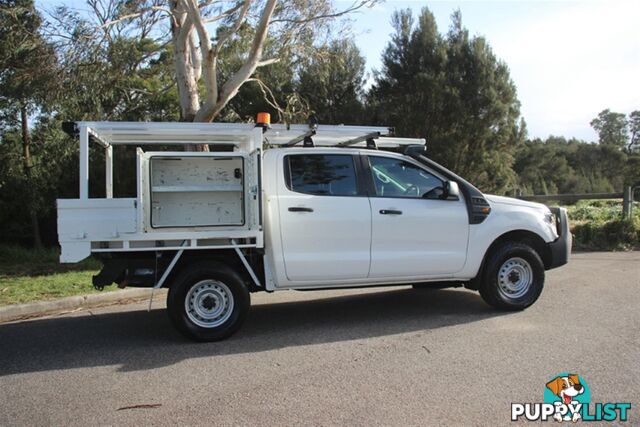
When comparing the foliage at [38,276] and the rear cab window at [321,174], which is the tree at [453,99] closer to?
the foliage at [38,276]

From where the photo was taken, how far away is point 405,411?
3861 mm

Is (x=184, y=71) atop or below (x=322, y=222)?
atop

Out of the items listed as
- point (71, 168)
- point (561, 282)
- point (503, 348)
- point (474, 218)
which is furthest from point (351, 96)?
point (503, 348)

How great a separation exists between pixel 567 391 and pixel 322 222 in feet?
9.24

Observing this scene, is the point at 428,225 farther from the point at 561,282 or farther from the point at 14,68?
the point at 14,68

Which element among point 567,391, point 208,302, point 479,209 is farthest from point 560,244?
point 208,302

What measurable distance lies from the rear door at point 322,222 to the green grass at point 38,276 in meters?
4.08

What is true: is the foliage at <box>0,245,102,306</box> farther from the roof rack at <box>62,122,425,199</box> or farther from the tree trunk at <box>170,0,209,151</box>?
the tree trunk at <box>170,0,209,151</box>

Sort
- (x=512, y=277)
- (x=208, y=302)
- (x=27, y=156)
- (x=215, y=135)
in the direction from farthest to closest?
(x=27, y=156)
(x=512, y=277)
(x=215, y=135)
(x=208, y=302)

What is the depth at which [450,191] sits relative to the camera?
624 centimetres

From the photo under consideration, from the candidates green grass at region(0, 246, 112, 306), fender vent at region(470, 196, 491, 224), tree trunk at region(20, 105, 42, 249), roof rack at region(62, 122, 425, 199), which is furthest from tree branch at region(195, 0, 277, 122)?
fender vent at region(470, 196, 491, 224)

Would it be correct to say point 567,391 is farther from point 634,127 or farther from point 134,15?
point 634,127

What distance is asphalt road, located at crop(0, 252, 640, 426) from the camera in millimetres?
3949

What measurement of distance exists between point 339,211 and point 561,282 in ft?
14.4
